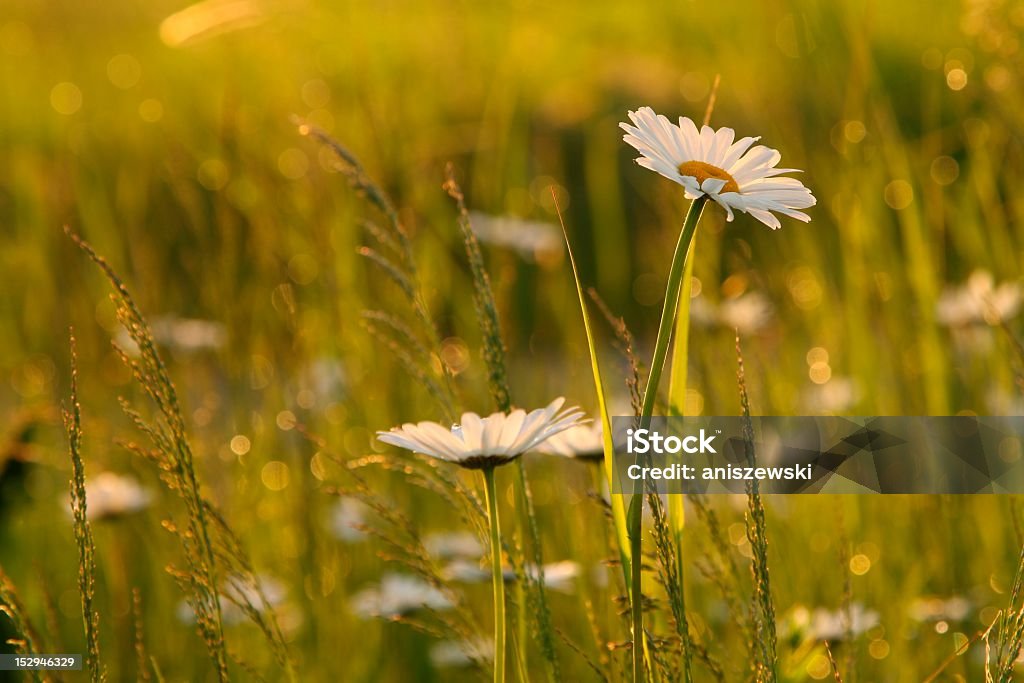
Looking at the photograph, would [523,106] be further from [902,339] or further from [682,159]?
[682,159]

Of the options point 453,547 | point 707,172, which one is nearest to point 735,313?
point 453,547

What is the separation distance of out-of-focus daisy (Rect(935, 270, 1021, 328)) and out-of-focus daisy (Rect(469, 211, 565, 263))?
1.59 ft

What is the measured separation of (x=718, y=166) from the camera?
484mm

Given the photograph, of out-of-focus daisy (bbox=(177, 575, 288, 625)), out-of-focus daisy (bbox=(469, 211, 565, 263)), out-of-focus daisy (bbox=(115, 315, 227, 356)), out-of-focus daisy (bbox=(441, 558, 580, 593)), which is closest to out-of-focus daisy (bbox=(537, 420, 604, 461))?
out-of-focus daisy (bbox=(441, 558, 580, 593))

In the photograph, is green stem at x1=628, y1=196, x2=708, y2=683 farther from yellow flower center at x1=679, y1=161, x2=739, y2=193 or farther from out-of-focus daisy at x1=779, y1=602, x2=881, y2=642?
out-of-focus daisy at x1=779, y1=602, x2=881, y2=642

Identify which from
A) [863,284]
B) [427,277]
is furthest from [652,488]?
[863,284]

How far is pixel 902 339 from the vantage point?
1.21 metres

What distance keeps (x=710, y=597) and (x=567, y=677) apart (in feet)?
0.62

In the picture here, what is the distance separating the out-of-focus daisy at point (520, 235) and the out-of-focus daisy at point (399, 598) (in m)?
0.41

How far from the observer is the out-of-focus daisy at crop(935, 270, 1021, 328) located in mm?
1086

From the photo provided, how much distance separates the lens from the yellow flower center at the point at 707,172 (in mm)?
454

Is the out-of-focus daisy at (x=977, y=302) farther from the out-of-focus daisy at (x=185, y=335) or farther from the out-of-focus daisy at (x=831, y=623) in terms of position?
the out-of-focus daisy at (x=185, y=335)

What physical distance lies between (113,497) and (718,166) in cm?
84

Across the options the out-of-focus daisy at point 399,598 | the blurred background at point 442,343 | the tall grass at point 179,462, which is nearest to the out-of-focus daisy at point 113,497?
the blurred background at point 442,343
